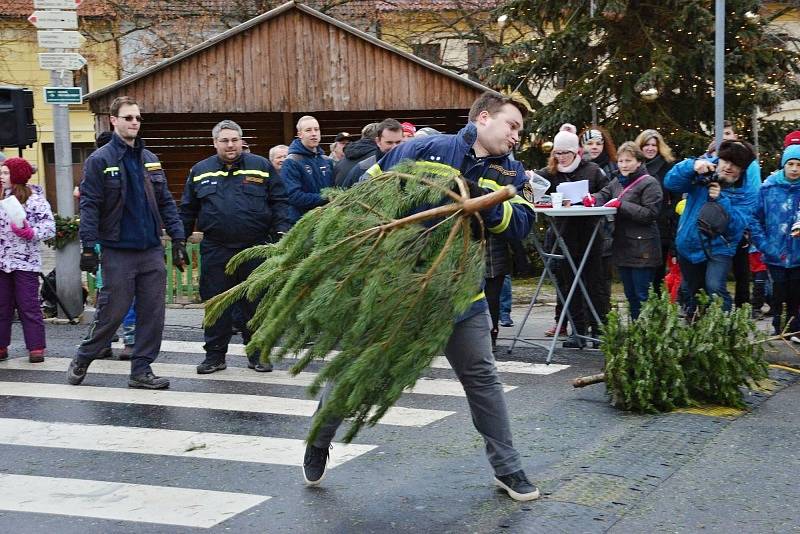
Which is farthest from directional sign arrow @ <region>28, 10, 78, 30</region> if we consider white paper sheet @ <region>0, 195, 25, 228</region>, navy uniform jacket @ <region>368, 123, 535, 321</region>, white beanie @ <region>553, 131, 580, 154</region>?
navy uniform jacket @ <region>368, 123, 535, 321</region>

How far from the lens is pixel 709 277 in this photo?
9445 mm

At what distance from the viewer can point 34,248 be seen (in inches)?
391

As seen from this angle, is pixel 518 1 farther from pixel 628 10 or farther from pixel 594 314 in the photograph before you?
pixel 594 314

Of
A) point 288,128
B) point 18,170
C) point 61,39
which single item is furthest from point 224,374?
point 288,128

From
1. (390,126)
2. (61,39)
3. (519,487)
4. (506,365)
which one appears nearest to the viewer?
(519,487)

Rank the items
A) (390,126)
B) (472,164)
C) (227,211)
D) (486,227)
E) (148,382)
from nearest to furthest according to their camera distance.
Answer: (486,227) → (472,164) → (148,382) → (227,211) → (390,126)

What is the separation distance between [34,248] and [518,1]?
985 cm

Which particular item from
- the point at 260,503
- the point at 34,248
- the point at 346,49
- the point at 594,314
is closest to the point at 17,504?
the point at 260,503

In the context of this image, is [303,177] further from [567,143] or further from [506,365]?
[506,365]

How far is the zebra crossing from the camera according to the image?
5.51 m

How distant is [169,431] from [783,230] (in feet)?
18.1

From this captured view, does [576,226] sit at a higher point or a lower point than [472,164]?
lower

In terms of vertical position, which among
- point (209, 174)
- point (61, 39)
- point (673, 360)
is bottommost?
point (673, 360)

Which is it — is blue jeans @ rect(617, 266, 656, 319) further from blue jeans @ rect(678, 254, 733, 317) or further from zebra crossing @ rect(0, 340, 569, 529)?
zebra crossing @ rect(0, 340, 569, 529)
